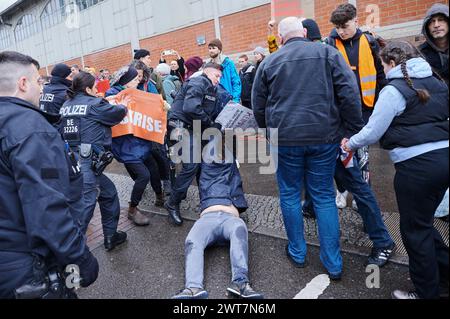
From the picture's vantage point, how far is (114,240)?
3.87 meters

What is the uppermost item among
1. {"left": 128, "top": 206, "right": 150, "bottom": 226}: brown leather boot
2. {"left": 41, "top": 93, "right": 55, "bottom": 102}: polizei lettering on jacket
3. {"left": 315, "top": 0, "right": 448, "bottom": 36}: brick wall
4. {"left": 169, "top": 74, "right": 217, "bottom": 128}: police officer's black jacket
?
{"left": 315, "top": 0, "right": 448, "bottom": 36}: brick wall

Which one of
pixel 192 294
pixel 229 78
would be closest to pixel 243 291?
pixel 192 294

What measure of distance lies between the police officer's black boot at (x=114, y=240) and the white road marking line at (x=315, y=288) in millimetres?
2139

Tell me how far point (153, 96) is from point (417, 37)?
17.4 ft

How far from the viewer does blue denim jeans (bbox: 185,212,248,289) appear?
2787mm

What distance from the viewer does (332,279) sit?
2.87 m

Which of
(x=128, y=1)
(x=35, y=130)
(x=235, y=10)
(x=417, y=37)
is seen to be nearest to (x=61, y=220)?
(x=35, y=130)

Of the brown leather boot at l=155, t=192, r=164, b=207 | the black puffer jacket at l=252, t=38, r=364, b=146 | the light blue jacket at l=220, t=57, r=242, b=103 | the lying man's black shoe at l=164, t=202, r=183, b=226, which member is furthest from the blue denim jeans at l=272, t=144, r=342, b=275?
the light blue jacket at l=220, t=57, r=242, b=103

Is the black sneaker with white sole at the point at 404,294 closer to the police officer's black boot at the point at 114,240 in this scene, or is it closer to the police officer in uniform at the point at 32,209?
the police officer in uniform at the point at 32,209

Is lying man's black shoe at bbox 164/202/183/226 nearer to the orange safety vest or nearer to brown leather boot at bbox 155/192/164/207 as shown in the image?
brown leather boot at bbox 155/192/164/207

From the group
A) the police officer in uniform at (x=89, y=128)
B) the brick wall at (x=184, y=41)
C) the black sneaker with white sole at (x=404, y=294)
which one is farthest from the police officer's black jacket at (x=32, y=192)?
the brick wall at (x=184, y=41)

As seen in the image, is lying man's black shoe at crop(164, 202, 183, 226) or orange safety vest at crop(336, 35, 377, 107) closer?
orange safety vest at crop(336, 35, 377, 107)

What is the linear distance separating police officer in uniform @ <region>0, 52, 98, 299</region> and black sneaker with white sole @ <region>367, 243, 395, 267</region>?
238cm

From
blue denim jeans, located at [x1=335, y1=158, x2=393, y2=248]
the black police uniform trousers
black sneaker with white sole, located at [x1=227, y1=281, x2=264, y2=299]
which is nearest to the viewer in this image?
black sneaker with white sole, located at [x1=227, y1=281, x2=264, y2=299]
